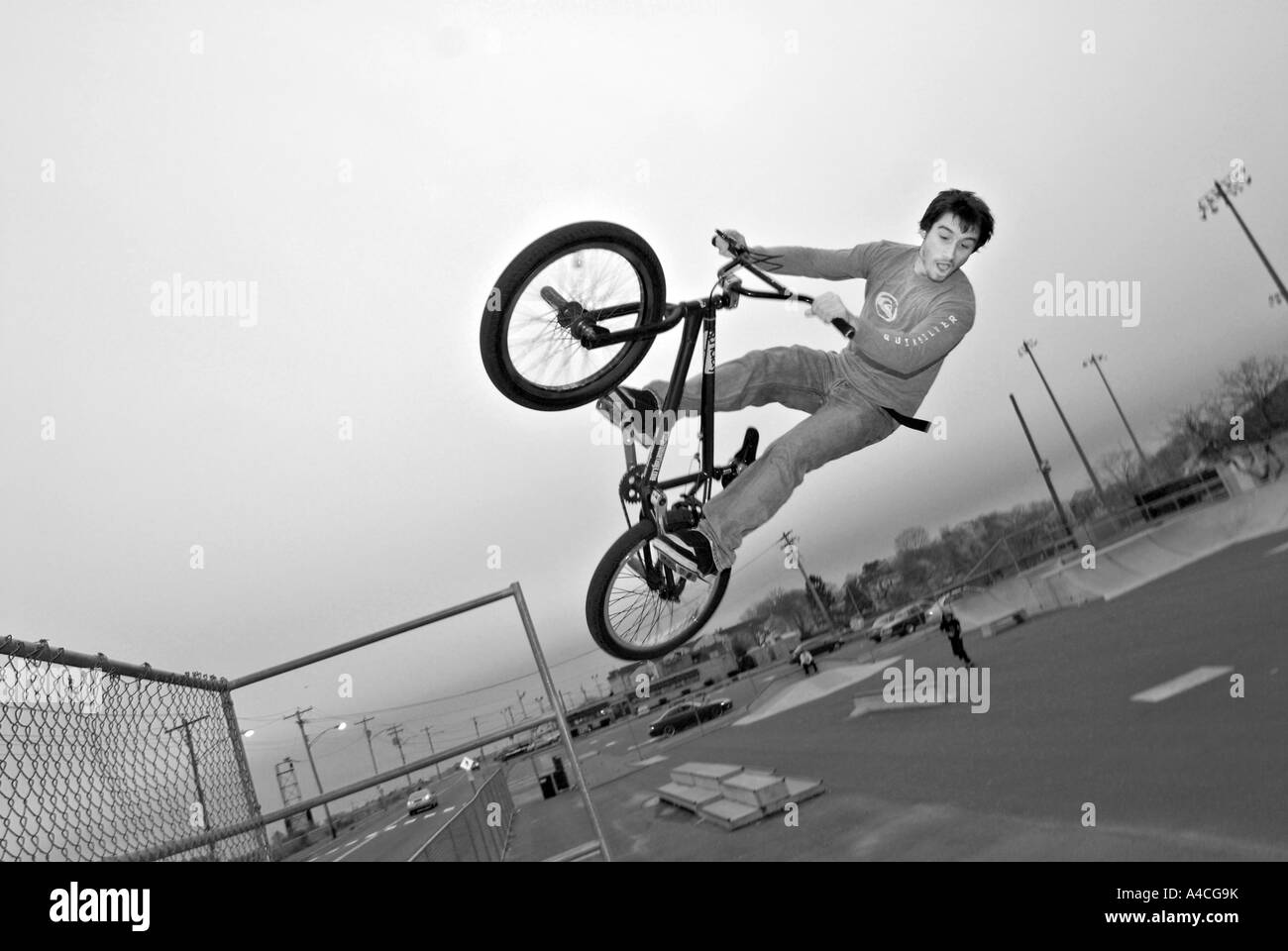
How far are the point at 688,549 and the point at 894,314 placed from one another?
131 cm

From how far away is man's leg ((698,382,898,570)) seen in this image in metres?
2.99

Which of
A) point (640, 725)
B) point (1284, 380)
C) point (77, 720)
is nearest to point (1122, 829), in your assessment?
point (77, 720)

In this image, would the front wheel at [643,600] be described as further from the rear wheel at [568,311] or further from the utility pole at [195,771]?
the utility pole at [195,771]

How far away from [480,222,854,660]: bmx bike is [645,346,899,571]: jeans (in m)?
0.13

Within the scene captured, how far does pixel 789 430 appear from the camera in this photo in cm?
315

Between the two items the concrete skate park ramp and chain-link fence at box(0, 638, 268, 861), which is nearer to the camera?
chain-link fence at box(0, 638, 268, 861)

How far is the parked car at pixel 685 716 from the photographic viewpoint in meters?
31.8

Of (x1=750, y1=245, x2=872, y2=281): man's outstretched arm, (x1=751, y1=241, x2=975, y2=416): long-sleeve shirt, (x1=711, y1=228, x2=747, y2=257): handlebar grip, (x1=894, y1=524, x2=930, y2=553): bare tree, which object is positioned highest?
(x1=711, y1=228, x2=747, y2=257): handlebar grip

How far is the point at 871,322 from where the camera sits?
10.5 feet

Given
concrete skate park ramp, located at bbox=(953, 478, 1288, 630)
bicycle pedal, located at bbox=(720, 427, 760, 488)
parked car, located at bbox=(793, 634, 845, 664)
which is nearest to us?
bicycle pedal, located at bbox=(720, 427, 760, 488)

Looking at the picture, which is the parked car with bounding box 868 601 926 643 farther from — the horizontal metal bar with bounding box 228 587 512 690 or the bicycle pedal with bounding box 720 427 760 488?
the horizontal metal bar with bounding box 228 587 512 690

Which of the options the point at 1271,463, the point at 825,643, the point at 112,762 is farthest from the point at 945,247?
the point at 825,643

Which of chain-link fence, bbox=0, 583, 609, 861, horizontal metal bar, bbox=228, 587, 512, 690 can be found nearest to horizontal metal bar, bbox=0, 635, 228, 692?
chain-link fence, bbox=0, 583, 609, 861

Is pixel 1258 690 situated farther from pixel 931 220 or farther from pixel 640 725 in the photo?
pixel 640 725
